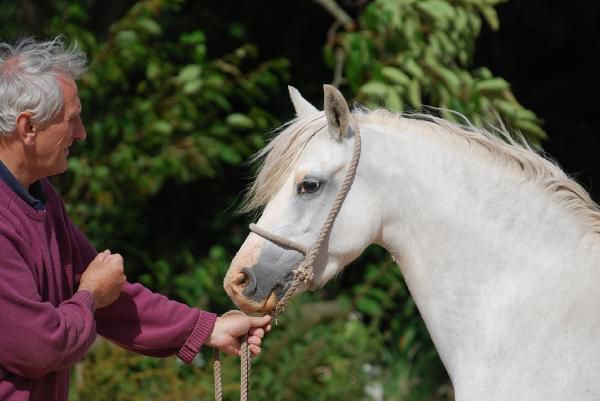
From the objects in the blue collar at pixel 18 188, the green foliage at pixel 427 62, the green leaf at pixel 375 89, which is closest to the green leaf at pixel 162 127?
the green foliage at pixel 427 62

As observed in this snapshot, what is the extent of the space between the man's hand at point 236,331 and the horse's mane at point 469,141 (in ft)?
0.93

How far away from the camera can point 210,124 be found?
4766 mm

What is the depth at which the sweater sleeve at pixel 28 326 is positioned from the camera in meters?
1.76

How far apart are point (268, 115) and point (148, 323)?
8.42ft

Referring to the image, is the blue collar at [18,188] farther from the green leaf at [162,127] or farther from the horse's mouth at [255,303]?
the green leaf at [162,127]

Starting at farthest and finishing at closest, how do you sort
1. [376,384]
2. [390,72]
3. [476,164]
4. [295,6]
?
1. [295,6]
2. [376,384]
3. [390,72]
4. [476,164]

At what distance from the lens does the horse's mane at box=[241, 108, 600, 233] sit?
2.11 meters

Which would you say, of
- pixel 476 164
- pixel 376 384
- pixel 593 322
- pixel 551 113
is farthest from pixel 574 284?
pixel 551 113

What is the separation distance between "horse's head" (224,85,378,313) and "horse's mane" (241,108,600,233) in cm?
2

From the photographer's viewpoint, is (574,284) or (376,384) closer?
(574,284)

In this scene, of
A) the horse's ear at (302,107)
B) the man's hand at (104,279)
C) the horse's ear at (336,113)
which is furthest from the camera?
the horse's ear at (302,107)

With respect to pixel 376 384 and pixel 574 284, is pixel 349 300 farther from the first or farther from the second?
pixel 574 284

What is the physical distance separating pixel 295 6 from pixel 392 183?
12.1ft

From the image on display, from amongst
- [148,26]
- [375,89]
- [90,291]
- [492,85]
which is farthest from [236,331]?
[148,26]
